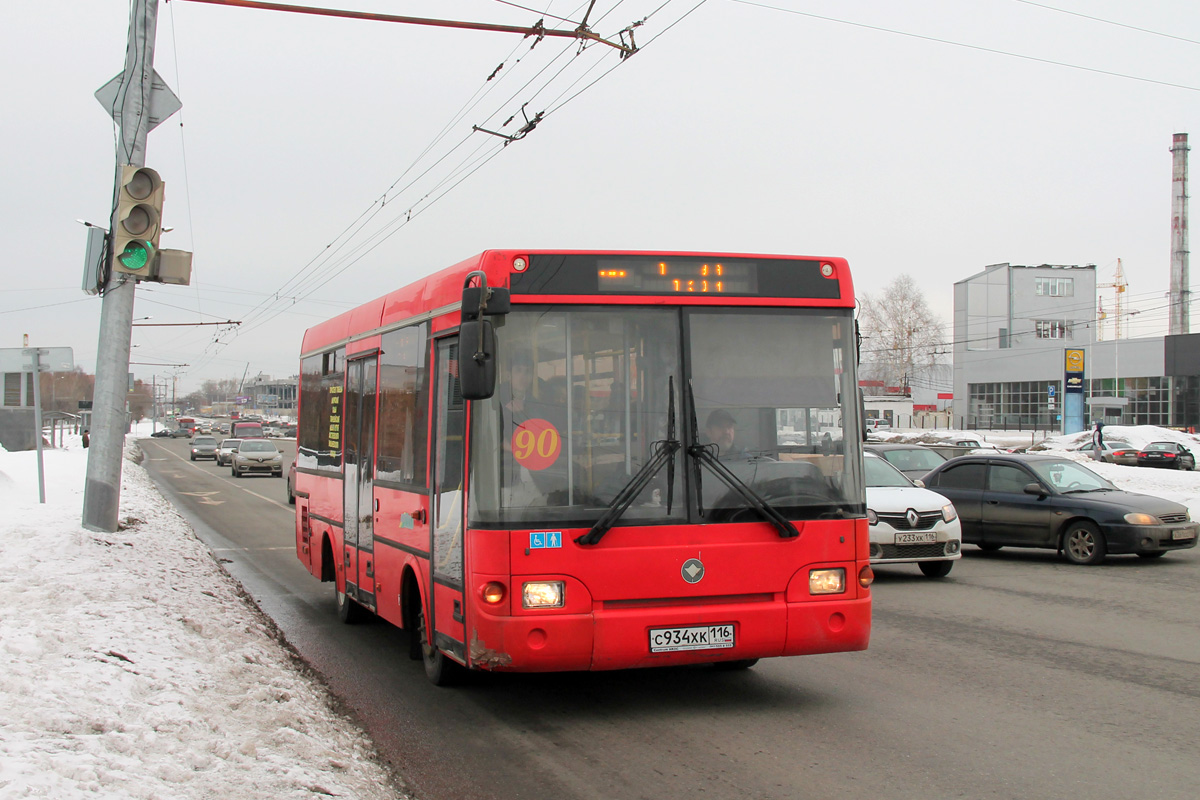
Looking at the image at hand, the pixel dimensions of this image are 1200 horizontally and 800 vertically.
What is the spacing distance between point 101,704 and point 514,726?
2163mm

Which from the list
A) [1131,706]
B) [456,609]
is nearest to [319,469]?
[456,609]

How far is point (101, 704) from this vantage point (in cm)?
520

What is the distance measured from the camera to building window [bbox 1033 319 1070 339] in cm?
8688

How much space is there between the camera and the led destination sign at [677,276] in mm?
6203

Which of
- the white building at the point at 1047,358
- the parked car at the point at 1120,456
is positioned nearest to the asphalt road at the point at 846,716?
the parked car at the point at 1120,456

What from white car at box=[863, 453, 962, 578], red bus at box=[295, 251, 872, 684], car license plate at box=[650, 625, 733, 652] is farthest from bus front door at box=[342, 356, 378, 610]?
white car at box=[863, 453, 962, 578]

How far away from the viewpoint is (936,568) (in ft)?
42.1

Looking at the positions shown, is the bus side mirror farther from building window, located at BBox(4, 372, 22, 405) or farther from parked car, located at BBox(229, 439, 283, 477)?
parked car, located at BBox(229, 439, 283, 477)

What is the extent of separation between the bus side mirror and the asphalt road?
74.7 inches

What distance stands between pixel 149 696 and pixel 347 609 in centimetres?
398

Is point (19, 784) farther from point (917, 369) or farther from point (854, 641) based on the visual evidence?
point (917, 369)

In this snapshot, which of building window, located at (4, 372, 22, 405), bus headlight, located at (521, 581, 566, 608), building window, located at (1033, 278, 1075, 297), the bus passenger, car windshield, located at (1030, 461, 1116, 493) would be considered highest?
building window, located at (1033, 278, 1075, 297)

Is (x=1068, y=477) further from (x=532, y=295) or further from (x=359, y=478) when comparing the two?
(x=532, y=295)

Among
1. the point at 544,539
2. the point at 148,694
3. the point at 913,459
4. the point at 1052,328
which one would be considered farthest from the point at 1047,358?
the point at 148,694
